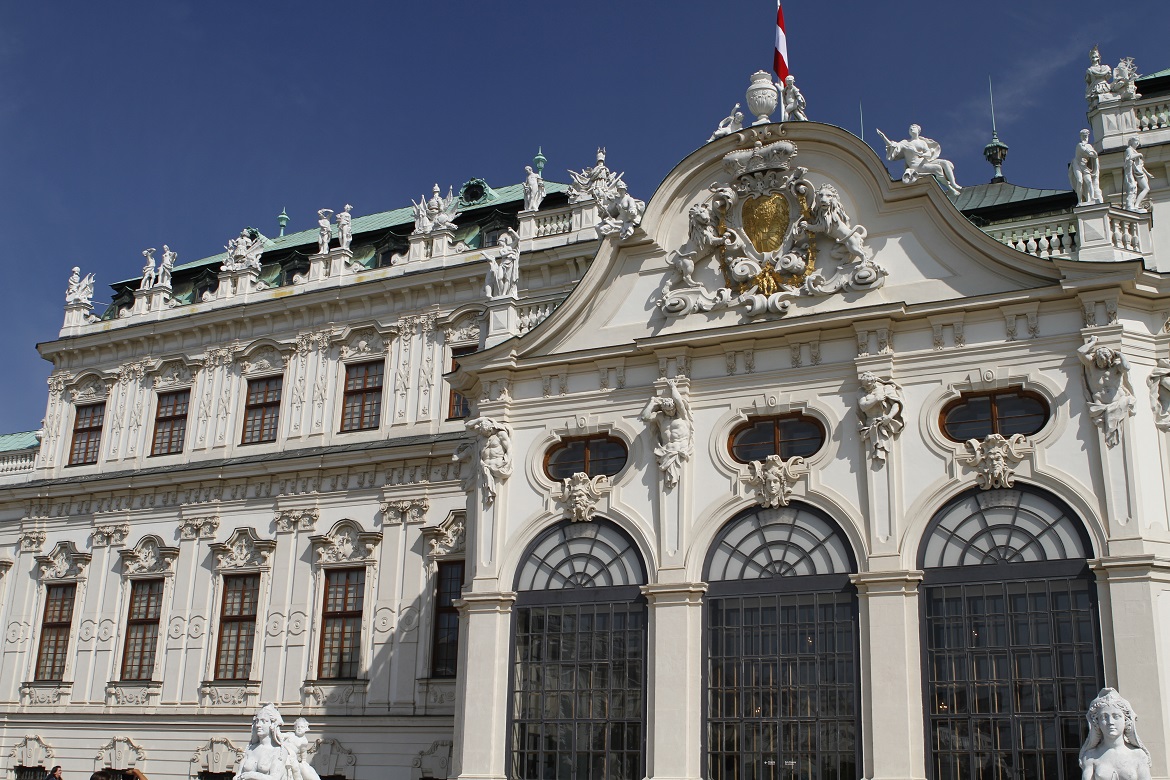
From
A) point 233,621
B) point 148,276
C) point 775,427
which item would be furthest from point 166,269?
point 775,427

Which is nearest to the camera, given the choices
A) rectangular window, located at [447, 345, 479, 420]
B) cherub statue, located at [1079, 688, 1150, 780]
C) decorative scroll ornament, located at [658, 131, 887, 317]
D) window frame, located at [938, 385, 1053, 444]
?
cherub statue, located at [1079, 688, 1150, 780]

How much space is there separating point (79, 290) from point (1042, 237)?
28385 mm

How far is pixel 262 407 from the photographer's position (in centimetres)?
3503

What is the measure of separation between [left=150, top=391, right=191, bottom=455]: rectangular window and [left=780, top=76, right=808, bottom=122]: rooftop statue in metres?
19.3

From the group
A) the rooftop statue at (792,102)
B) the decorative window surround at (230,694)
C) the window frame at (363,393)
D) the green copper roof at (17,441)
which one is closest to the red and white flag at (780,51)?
→ the rooftop statue at (792,102)

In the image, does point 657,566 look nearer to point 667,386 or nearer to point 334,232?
point 667,386

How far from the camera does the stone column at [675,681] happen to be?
70.6ft

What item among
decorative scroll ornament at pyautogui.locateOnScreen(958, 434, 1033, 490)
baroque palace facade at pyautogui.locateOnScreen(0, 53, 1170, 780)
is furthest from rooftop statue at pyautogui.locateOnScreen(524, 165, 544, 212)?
decorative scroll ornament at pyautogui.locateOnScreen(958, 434, 1033, 490)

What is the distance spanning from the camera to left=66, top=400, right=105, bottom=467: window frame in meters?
37.5

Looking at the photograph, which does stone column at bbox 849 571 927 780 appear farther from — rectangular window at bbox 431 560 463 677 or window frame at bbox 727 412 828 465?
rectangular window at bbox 431 560 463 677

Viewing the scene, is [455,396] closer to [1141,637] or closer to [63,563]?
[63,563]

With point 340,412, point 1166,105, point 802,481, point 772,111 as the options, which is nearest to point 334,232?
point 340,412

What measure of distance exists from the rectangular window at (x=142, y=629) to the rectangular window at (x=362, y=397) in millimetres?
6721

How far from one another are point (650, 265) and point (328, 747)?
13964 millimetres
